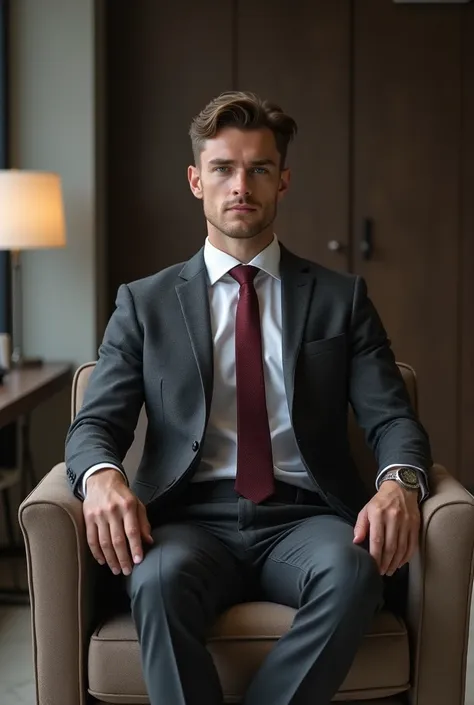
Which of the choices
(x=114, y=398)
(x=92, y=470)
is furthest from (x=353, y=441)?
(x=92, y=470)

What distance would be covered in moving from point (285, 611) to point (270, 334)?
601 millimetres

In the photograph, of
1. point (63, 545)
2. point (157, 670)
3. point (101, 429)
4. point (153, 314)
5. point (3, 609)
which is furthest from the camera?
point (3, 609)

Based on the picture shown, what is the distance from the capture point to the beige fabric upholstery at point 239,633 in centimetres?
188

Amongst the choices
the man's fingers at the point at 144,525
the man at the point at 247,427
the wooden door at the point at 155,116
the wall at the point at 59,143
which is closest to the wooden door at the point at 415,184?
the wooden door at the point at 155,116

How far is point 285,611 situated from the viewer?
6.32ft

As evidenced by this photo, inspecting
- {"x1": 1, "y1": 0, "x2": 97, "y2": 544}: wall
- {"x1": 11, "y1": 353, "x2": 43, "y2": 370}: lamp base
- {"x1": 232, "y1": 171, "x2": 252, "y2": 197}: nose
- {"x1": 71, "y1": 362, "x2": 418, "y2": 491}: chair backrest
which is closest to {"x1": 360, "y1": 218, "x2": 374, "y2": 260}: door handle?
{"x1": 1, "y1": 0, "x2": 97, "y2": 544}: wall

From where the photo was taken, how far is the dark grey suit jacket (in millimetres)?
2119

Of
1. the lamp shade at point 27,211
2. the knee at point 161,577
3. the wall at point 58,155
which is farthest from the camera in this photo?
the wall at point 58,155

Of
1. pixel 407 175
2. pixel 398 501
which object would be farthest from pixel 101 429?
pixel 407 175

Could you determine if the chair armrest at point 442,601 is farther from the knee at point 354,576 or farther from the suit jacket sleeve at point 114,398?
the suit jacket sleeve at point 114,398

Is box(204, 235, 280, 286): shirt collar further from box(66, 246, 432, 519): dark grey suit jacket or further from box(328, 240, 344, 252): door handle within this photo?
box(328, 240, 344, 252): door handle

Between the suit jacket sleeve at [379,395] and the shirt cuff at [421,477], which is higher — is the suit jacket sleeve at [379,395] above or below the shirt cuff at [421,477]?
above

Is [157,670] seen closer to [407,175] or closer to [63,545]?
[63,545]

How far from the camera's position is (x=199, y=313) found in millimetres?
2236
